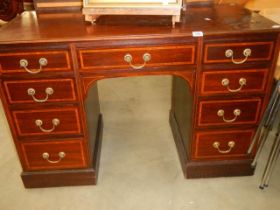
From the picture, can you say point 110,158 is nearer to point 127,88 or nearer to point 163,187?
point 163,187

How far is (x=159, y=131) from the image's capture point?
2.03m

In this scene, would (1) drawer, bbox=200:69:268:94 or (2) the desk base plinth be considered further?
(2) the desk base plinth

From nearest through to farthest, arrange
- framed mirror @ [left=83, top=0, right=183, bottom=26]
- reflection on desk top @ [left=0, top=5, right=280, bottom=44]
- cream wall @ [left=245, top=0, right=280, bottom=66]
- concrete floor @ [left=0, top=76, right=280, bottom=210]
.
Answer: reflection on desk top @ [left=0, top=5, right=280, bottom=44] → framed mirror @ [left=83, top=0, right=183, bottom=26] → concrete floor @ [left=0, top=76, right=280, bottom=210] → cream wall @ [left=245, top=0, right=280, bottom=66]

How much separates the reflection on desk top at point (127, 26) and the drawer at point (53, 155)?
0.55 metres

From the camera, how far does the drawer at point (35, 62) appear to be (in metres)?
1.18

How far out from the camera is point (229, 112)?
4.56ft

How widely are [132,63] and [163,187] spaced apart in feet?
2.39

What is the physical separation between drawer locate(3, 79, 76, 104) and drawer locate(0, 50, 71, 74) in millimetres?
58

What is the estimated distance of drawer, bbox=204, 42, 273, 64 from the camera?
3.99 ft

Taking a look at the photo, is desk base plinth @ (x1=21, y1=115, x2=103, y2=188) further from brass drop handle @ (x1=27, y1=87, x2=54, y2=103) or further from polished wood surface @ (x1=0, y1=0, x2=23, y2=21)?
polished wood surface @ (x1=0, y1=0, x2=23, y2=21)

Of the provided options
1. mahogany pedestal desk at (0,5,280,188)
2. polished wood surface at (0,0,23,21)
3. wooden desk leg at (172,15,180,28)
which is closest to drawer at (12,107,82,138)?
mahogany pedestal desk at (0,5,280,188)

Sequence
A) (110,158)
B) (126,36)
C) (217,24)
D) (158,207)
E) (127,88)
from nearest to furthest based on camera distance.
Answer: (126,36) < (217,24) < (158,207) < (110,158) < (127,88)

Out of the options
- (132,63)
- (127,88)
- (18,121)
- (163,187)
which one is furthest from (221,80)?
(127,88)

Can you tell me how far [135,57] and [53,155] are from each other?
69 cm
